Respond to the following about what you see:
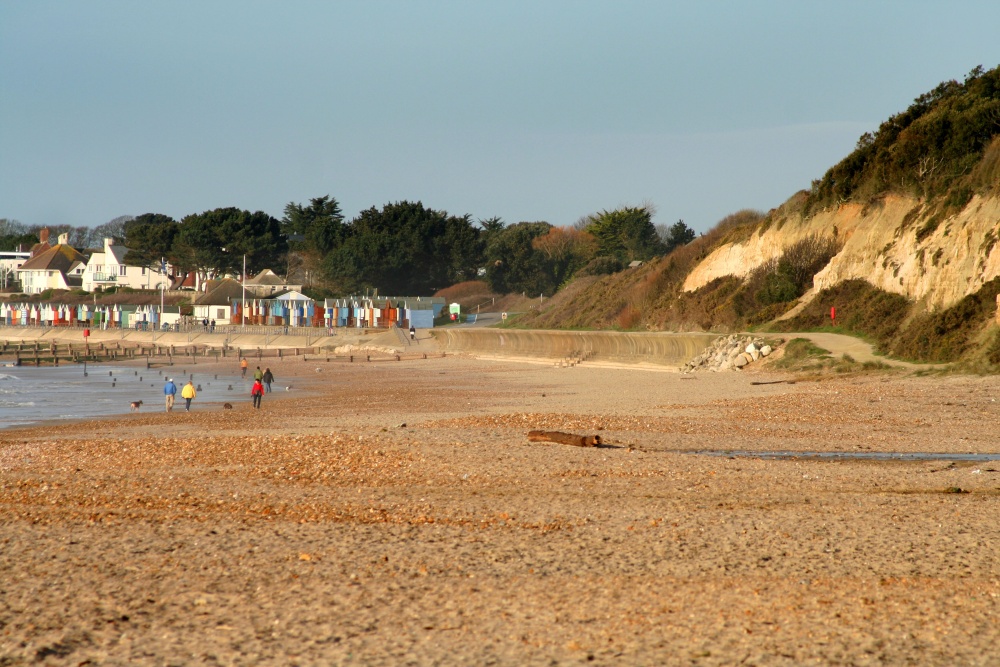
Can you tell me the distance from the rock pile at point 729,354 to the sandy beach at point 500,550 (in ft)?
47.8

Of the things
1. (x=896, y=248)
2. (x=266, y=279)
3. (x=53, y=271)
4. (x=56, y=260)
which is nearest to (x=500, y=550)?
(x=896, y=248)

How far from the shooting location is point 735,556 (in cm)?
786

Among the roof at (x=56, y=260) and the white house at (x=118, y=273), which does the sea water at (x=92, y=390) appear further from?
the roof at (x=56, y=260)

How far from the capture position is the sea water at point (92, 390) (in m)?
27.5

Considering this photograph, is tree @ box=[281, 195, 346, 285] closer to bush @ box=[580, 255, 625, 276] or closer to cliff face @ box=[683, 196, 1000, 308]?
bush @ box=[580, 255, 625, 276]

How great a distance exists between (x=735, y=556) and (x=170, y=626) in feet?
13.9

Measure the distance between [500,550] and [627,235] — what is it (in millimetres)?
90292

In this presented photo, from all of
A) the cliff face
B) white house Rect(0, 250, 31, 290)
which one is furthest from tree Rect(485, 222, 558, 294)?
white house Rect(0, 250, 31, 290)

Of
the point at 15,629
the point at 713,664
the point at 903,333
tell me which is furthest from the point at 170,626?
the point at 903,333

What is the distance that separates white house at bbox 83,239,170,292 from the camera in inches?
4700

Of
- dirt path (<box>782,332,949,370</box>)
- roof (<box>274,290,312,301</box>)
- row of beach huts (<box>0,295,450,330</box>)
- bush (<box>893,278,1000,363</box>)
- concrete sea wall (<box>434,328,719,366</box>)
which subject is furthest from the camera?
roof (<box>274,290,312,301</box>)

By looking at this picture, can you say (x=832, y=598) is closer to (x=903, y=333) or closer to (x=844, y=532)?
(x=844, y=532)

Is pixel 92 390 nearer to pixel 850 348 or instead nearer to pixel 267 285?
pixel 850 348

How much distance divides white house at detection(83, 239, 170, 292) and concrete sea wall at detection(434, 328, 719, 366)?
7246 centimetres
